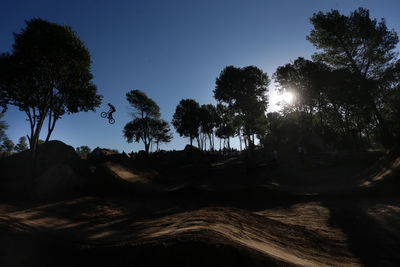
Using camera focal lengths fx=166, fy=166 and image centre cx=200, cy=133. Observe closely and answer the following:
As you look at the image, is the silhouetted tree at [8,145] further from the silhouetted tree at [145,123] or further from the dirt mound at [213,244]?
the dirt mound at [213,244]

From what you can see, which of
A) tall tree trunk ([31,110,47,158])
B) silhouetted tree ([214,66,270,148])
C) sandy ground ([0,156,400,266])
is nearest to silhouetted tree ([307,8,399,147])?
silhouetted tree ([214,66,270,148])

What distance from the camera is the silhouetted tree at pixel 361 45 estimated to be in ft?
65.5

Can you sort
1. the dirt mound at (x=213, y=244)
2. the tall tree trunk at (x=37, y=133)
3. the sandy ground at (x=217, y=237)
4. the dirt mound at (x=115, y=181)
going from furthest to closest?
the tall tree trunk at (x=37, y=133), the dirt mound at (x=115, y=181), the sandy ground at (x=217, y=237), the dirt mound at (x=213, y=244)

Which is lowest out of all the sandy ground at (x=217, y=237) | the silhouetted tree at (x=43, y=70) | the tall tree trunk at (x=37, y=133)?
the sandy ground at (x=217, y=237)

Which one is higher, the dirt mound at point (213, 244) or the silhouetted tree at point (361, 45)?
the silhouetted tree at point (361, 45)

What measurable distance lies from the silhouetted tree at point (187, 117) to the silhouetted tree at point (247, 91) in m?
12.1

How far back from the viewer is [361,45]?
20.5 meters

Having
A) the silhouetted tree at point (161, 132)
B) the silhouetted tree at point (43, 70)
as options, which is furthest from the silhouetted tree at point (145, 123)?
the silhouetted tree at point (43, 70)

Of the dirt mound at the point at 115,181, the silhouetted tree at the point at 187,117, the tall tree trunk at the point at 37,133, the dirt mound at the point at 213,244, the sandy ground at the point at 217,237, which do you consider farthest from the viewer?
the silhouetted tree at the point at 187,117

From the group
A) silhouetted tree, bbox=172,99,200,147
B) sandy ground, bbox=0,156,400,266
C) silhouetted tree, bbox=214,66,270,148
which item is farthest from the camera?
silhouetted tree, bbox=172,99,200,147

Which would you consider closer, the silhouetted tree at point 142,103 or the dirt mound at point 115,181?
the dirt mound at point 115,181

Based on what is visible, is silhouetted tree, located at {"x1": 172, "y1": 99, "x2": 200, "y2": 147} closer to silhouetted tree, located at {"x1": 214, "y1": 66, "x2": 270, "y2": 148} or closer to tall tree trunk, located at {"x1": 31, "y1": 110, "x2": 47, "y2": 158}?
silhouetted tree, located at {"x1": 214, "y1": 66, "x2": 270, "y2": 148}

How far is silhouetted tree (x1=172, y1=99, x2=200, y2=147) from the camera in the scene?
42.3 metres

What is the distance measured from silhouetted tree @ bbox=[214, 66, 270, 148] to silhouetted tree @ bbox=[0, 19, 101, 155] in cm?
2264
